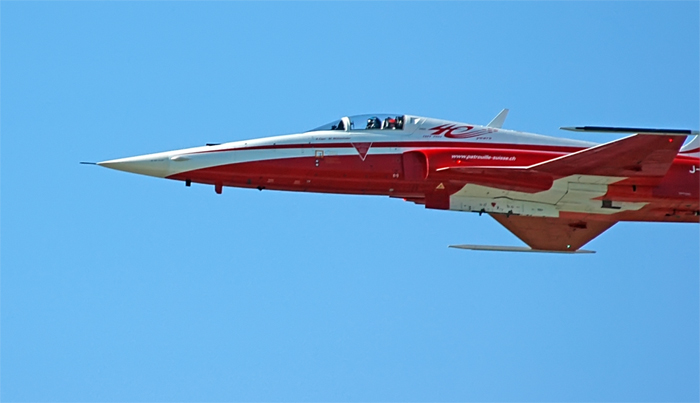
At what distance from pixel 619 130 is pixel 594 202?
240 cm

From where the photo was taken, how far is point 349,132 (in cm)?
2553

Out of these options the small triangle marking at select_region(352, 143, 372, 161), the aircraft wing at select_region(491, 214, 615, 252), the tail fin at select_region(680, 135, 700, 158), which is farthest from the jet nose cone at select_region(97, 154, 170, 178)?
the tail fin at select_region(680, 135, 700, 158)

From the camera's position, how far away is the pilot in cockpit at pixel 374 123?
25656 millimetres

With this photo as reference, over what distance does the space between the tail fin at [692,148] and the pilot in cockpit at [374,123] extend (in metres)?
6.86

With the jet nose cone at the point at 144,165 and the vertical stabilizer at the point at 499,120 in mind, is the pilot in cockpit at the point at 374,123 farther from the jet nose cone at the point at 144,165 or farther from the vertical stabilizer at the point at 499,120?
the jet nose cone at the point at 144,165

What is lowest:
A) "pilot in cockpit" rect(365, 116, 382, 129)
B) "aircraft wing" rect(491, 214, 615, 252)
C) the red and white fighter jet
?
"aircraft wing" rect(491, 214, 615, 252)

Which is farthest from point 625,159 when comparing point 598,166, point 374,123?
point 374,123

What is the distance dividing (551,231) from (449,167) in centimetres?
504

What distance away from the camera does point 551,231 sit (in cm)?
2908

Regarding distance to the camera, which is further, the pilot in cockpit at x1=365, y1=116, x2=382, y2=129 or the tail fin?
the tail fin

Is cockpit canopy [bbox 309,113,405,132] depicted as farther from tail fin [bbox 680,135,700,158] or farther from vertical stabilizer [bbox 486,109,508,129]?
tail fin [bbox 680,135,700,158]

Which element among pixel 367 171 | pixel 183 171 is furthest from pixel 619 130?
pixel 183 171

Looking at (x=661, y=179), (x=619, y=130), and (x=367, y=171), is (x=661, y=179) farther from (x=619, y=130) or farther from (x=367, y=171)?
(x=367, y=171)

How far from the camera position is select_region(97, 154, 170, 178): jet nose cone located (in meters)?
24.6
